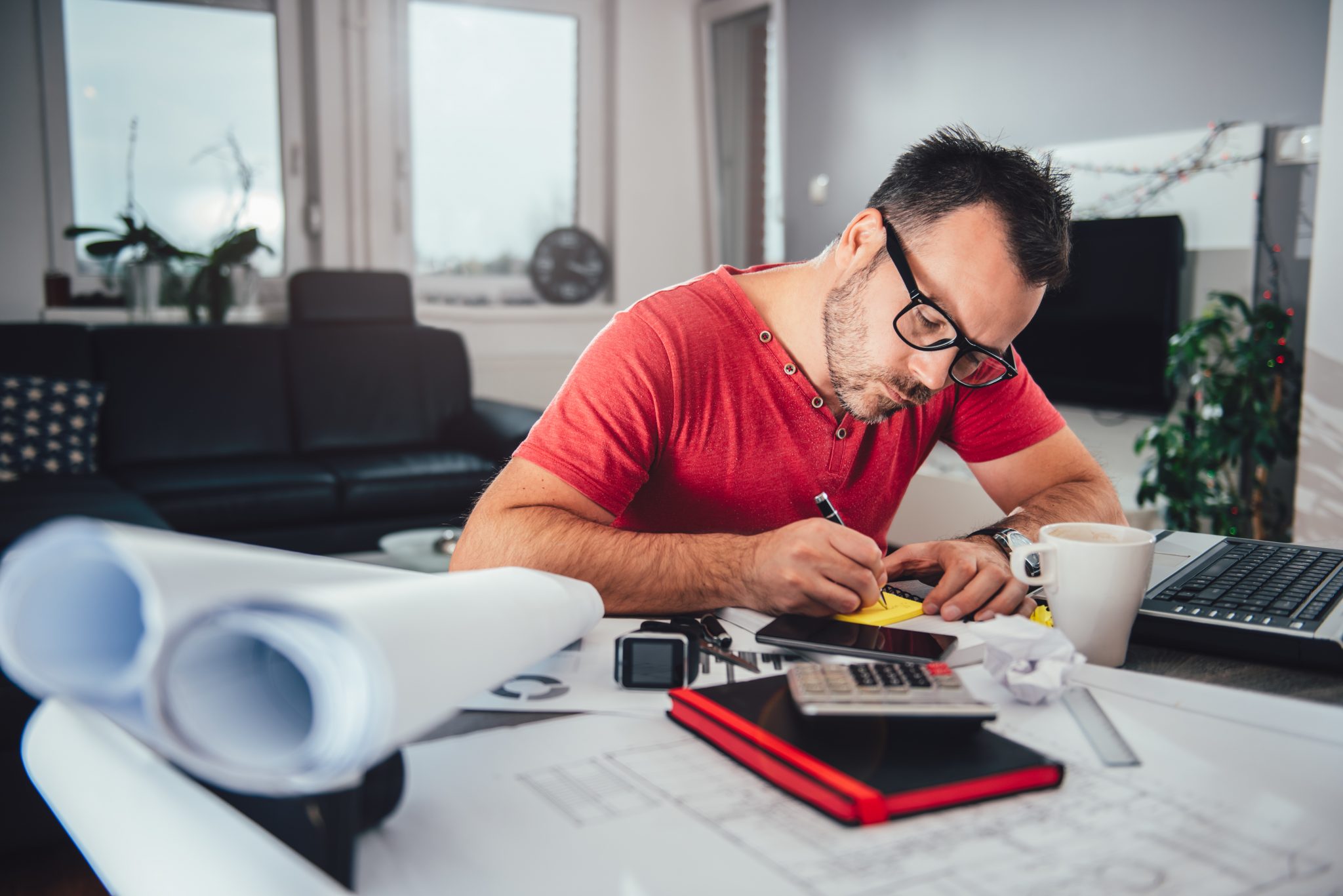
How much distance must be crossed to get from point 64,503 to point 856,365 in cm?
237

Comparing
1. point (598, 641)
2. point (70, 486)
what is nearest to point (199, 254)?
point (70, 486)

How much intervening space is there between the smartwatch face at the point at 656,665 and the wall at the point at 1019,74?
2852 millimetres

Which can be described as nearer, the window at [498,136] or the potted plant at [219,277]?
the potted plant at [219,277]

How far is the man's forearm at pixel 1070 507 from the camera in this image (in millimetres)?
1293

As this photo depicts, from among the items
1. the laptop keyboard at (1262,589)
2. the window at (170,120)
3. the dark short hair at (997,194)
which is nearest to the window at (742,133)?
the window at (170,120)

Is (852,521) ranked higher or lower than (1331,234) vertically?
lower

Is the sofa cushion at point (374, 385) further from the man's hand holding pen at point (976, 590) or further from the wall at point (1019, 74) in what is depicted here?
the man's hand holding pen at point (976, 590)

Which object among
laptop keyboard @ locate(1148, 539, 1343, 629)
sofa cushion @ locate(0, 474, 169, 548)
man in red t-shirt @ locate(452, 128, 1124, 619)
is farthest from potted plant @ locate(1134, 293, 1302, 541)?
sofa cushion @ locate(0, 474, 169, 548)

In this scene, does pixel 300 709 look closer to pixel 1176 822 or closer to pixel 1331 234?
pixel 1176 822

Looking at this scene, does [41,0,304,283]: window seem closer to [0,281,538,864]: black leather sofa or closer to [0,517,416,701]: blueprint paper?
[0,281,538,864]: black leather sofa

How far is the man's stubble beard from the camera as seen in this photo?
121 centimetres

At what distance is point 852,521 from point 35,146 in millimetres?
3977

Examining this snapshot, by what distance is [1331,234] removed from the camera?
2.47 m

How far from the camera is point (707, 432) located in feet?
4.23
